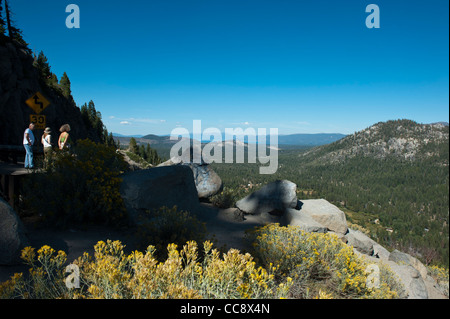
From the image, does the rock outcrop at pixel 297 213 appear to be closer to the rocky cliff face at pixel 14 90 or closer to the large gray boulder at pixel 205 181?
the large gray boulder at pixel 205 181

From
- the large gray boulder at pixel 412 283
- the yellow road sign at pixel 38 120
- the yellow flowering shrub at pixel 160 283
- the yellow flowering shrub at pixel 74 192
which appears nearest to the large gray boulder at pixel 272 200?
the large gray boulder at pixel 412 283

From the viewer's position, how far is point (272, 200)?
980 centimetres

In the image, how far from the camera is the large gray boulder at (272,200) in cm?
966

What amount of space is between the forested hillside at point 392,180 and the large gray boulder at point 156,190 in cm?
7410

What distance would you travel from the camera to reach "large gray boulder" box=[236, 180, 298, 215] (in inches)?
380

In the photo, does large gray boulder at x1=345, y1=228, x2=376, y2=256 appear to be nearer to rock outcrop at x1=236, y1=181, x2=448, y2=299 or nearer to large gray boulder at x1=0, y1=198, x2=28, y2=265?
rock outcrop at x1=236, y1=181, x2=448, y2=299

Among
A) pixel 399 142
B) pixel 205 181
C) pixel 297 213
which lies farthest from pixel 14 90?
pixel 399 142

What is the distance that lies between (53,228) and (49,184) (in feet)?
3.45

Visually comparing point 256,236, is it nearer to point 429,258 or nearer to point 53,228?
point 53,228

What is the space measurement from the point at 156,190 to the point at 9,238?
325 cm

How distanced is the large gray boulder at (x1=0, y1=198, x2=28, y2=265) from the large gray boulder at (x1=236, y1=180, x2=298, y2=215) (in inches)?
292

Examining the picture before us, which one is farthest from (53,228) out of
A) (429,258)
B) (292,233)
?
(429,258)

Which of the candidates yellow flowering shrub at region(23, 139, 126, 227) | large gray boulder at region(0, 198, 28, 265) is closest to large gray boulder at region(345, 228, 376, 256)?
yellow flowering shrub at region(23, 139, 126, 227)
